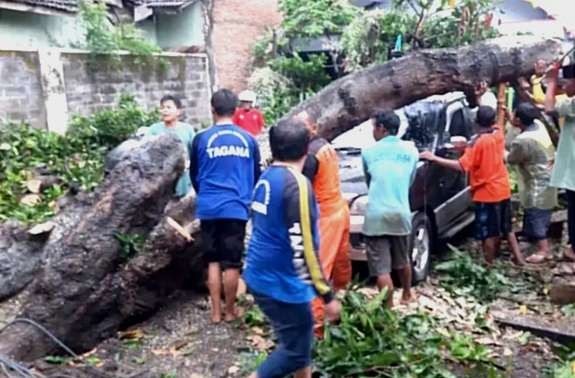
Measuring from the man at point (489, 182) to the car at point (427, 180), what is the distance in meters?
0.46

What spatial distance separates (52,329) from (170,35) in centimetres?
1464

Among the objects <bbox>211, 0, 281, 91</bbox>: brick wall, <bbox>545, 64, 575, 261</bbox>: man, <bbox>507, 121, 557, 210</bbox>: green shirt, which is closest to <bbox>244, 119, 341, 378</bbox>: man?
<bbox>545, 64, 575, 261</bbox>: man

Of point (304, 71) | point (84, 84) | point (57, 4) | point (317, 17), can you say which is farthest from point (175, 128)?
point (317, 17)

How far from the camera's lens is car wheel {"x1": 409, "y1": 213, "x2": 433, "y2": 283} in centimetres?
753

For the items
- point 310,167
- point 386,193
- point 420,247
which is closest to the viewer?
point 310,167

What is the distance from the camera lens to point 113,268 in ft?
17.8

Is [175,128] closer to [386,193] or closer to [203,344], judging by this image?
[386,193]

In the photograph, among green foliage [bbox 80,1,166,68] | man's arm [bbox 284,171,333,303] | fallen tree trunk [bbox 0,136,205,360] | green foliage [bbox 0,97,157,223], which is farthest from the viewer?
green foliage [bbox 80,1,166,68]

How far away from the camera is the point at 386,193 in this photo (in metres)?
6.28

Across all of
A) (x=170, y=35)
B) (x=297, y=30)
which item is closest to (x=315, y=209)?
(x=297, y=30)

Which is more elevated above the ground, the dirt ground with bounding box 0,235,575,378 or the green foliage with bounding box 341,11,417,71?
the green foliage with bounding box 341,11,417,71

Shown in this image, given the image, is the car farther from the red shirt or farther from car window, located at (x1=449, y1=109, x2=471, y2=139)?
the red shirt

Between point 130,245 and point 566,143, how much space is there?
4.15 m

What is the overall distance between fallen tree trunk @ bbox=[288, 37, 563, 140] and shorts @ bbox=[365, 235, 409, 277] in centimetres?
111
